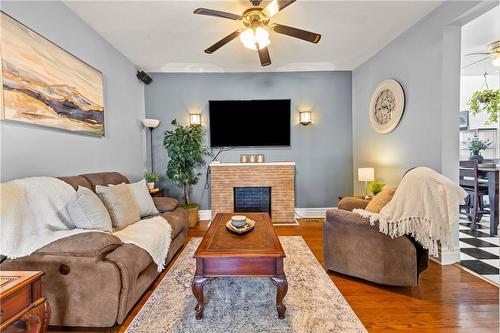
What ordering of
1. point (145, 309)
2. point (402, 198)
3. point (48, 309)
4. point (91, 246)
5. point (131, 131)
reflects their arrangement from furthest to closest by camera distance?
point (131, 131), point (402, 198), point (145, 309), point (91, 246), point (48, 309)

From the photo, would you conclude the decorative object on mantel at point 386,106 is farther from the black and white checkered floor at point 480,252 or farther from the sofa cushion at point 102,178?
the sofa cushion at point 102,178

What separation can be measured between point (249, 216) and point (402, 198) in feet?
4.78

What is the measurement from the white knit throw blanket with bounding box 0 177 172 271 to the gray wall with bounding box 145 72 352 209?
2.30 meters

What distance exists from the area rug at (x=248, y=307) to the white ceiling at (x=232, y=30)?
2.75 meters

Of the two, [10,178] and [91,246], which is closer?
[91,246]

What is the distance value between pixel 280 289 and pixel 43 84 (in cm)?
267

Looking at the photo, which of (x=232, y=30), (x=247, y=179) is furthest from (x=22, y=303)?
(x=247, y=179)

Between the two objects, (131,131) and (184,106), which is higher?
(184,106)

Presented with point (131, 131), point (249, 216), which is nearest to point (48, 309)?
point (249, 216)

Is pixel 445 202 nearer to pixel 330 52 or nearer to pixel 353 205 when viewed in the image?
pixel 353 205

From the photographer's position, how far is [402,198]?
1965mm

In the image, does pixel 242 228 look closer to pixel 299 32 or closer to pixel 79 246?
pixel 79 246

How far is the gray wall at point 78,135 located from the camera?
1.90m

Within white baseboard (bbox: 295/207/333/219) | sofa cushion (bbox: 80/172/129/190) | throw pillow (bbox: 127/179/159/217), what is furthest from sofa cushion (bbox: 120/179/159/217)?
white baseboard (bbox: 295/207/333/219)
